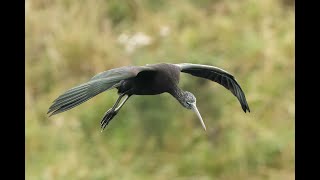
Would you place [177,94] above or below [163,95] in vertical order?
above

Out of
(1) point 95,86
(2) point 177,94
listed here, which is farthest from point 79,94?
(2) point 177,94

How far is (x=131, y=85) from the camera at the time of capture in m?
3.25

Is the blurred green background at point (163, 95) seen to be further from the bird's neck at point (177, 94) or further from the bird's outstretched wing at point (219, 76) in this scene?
the bird's neck at point (177, 94)

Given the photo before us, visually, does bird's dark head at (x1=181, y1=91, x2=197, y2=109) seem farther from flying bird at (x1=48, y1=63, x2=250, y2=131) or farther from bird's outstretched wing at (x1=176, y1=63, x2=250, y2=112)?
bird's outstretched wing at (x1=176, y1=63, x2=250, y2=112)

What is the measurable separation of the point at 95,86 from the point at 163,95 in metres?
3.41

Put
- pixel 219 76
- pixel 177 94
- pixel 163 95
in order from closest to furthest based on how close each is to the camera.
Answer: pixel 177 94
pixel 219 76
pixel 163 95

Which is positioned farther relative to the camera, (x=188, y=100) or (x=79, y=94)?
(x=188, y=100)

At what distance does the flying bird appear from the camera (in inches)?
117

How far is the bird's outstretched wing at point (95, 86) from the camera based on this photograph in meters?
2.93

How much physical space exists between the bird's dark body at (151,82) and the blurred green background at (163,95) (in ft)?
9.97

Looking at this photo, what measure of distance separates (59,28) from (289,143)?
2425 mm

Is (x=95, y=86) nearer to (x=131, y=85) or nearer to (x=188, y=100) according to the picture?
(x=131, y=85)
